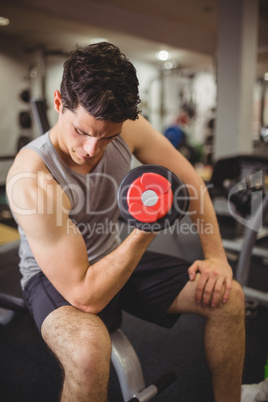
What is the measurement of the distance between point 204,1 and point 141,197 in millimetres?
4881

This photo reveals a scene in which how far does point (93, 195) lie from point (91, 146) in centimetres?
21

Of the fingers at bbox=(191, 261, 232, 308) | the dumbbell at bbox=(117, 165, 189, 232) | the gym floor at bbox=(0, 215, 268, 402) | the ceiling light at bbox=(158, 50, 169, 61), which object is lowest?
the gym floor at bbox=(0, 215, 268, 402)

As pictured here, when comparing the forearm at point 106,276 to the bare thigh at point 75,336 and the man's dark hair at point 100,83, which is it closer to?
the bare thigh at point 75,336

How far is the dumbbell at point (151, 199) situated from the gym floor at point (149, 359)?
0.67 metres

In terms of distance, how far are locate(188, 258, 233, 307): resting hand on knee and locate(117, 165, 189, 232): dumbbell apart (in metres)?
0.30

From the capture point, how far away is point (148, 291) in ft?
3.32

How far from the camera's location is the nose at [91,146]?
2.77 feet

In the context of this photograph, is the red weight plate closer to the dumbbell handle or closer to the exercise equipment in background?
the dumbbell handle

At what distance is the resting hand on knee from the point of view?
919mm

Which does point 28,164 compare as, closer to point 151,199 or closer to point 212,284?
point 151,199

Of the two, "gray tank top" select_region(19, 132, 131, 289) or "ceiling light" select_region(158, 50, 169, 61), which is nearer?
"gray tank top" select_region(19, 132, 131, 289)

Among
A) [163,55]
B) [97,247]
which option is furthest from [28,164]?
[163,55]

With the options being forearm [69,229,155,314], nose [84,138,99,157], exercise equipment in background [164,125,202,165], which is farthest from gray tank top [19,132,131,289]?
exercise equipment in background [164,125,202,165]

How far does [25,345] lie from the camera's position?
153 centimetres
